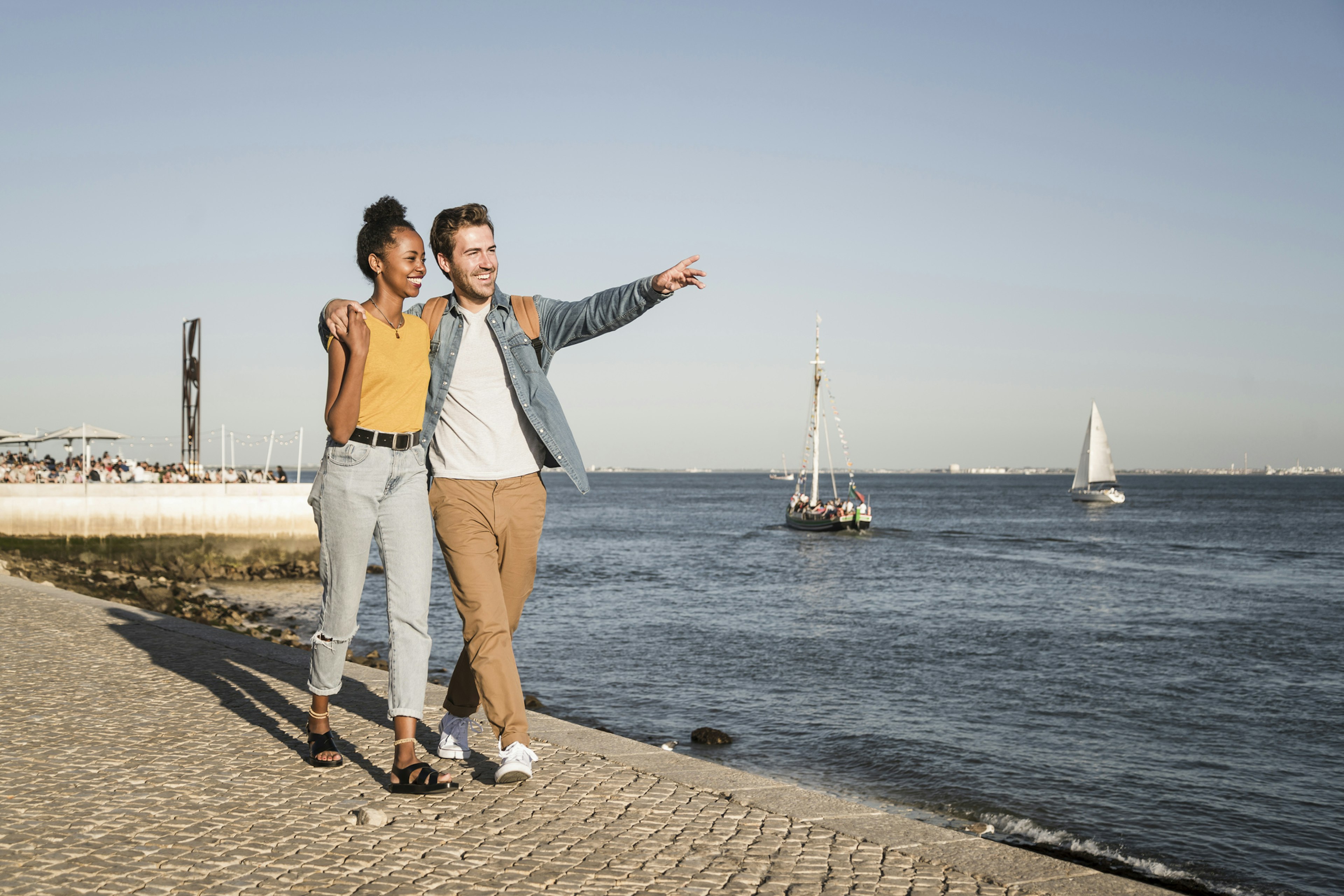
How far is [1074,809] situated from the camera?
8.64 meters

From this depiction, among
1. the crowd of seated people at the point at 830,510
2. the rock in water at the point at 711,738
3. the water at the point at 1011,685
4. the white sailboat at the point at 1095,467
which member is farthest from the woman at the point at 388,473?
the white sailboat at the point at 1095,467

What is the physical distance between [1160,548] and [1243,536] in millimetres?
11437

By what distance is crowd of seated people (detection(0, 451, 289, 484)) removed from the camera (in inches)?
1165

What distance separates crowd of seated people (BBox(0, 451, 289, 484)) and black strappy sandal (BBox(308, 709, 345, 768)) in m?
27.0

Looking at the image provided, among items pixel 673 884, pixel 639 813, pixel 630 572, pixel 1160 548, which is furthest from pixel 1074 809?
pixel 1160 548

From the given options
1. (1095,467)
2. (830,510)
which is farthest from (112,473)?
(1095,467)

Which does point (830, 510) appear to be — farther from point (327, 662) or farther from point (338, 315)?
point (338, 315)

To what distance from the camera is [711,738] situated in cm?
1026

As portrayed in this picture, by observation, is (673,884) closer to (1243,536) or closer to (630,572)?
(630,572)

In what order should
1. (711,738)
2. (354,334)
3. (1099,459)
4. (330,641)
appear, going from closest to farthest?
(354,334) → (330,641) → (711,738) → (1099,459)

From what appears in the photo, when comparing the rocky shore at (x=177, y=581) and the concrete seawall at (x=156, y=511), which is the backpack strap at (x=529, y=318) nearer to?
the rocky shore at (x=177, y=581)

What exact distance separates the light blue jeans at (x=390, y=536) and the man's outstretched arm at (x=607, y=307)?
75cm

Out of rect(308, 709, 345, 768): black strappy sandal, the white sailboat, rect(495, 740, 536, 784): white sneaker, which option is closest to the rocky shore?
rect(308, 709, 345, 768): black strappy sandal

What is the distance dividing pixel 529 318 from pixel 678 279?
709 mm
